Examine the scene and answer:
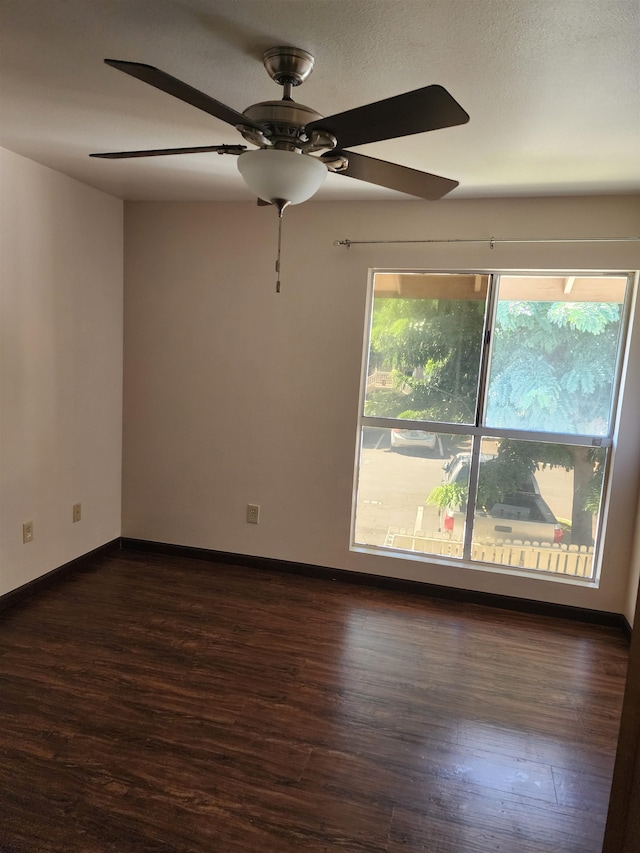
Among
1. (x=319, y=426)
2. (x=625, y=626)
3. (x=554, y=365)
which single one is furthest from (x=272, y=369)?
(x=625, y=626)

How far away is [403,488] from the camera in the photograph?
332cm

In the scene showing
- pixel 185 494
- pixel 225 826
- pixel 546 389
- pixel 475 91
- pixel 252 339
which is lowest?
pixel 225 826

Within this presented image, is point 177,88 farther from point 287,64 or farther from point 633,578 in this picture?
point 633,578

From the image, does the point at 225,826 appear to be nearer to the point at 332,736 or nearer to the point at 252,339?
the point at 332,736

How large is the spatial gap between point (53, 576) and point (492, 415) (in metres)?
2.86

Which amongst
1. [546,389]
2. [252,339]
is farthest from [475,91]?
[252,339]

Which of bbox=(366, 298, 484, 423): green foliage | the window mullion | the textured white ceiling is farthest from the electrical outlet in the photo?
the textured white ceiling

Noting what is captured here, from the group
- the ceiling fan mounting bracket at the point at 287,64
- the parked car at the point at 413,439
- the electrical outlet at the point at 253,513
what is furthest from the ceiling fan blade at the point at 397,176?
the electrical outlet at the point at 253,513

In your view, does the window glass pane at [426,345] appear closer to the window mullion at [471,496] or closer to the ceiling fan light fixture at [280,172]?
the window mullion at [471,496]

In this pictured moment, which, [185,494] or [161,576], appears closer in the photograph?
[161,576]

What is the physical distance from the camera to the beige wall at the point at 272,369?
9.74 ft

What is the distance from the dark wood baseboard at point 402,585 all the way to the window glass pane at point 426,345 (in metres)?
1.08

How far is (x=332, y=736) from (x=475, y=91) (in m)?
2.41

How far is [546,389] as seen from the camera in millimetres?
3023
